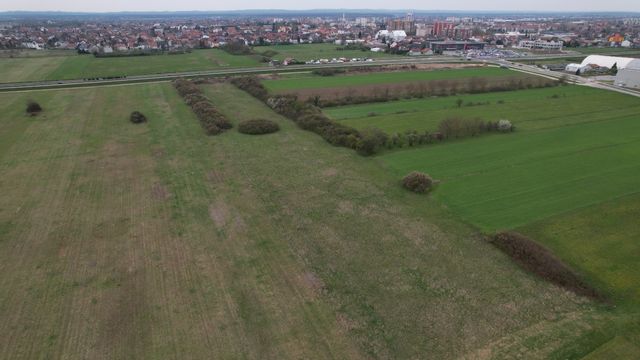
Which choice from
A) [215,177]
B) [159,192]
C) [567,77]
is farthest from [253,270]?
[567,77]

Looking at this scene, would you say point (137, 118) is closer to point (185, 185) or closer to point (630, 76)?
point (185, 185)

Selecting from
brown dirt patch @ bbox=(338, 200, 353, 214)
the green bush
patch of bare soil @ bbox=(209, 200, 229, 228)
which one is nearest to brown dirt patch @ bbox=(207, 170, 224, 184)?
patch of bare soil @ bbox=(209, 200, 229, 228)

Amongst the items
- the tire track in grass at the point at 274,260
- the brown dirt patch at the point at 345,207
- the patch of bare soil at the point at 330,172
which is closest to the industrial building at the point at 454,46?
the patch of bare soil at the point at 330,172

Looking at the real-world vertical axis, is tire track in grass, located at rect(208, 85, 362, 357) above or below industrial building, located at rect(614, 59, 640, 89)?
below

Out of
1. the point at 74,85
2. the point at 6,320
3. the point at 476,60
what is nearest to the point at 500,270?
the point at 6,320

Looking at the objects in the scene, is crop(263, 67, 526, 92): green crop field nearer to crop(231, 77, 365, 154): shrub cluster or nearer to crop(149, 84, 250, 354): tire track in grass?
crop(231, 77, 365, 154): shrub cluster

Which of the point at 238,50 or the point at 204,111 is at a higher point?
the point at 238,50

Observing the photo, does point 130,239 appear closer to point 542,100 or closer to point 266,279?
point 266,279
